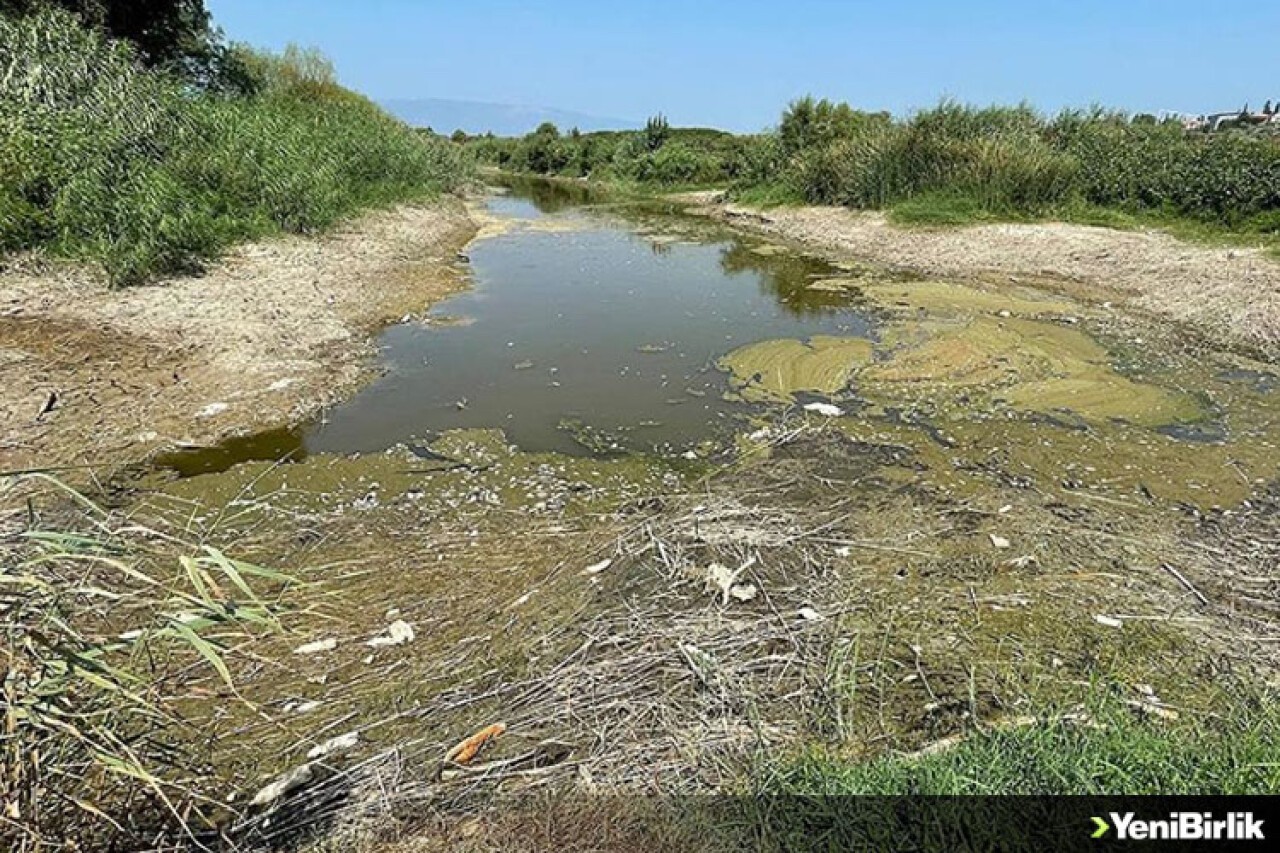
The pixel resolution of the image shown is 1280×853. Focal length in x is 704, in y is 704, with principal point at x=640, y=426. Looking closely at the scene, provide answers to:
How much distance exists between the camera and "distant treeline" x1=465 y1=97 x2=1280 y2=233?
12586 mm

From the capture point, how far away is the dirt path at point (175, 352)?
506 centimetres

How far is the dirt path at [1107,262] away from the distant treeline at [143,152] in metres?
10.1

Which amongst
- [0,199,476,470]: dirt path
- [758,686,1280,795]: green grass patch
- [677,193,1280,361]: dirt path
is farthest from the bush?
[758,686,1280,795]: green grass patch

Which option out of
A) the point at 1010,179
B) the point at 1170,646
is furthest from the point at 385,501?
the point at 1010,179

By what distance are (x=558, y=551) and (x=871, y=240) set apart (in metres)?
13.1

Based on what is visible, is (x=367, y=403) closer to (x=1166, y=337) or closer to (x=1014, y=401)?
(x=1014, y=401)

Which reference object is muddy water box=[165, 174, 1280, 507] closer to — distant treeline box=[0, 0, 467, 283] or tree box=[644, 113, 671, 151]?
distant treeline box=[0, 0, 467, 283]

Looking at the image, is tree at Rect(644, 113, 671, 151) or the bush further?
tree at Rect(644, 113, 671, 151)

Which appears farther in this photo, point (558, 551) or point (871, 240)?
point (871, 240)

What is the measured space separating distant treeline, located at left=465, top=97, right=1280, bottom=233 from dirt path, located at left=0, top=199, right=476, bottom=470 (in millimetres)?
12256

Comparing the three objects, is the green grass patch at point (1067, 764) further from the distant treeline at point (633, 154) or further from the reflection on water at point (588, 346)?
the distant treeline at point (633, 154)

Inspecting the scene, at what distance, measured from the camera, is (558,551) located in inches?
146

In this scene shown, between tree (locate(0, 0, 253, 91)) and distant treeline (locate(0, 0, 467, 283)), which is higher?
tree (locate(0, 0, 253, 91))

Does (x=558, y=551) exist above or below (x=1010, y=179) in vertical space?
below
